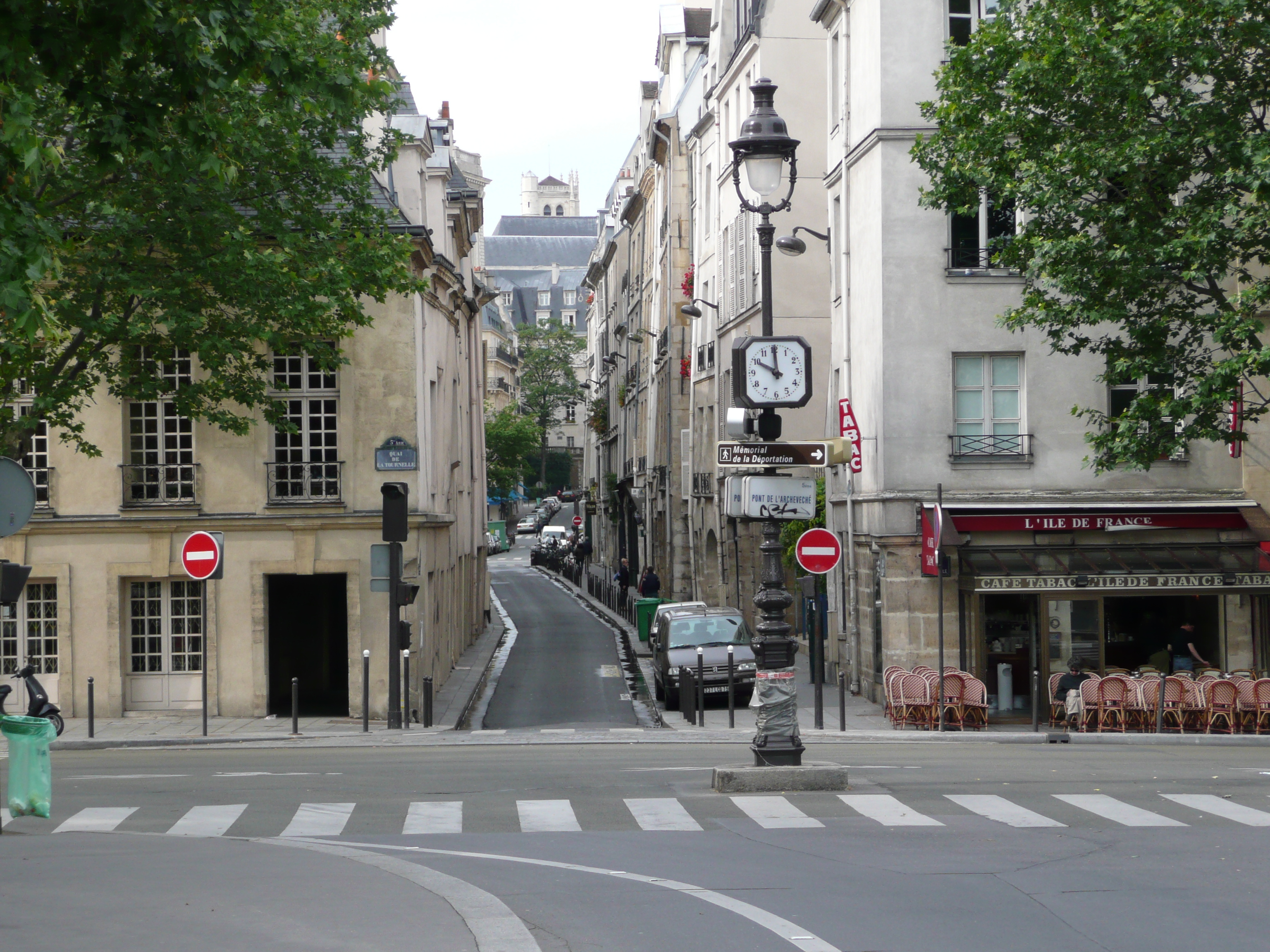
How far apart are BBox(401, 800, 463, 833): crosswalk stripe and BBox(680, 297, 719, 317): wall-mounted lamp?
27.8 meters

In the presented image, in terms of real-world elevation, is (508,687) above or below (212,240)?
below

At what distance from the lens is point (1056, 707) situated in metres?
22.0

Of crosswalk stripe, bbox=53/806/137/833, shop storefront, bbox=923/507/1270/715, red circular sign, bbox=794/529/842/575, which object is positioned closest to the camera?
crosswalk stripe, bbox=53/806/137/833

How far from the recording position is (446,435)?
1344 inches

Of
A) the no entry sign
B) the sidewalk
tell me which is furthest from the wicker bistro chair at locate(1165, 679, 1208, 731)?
the no entry sign

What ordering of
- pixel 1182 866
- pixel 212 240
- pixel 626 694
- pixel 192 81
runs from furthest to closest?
pixel 626 694, pixel 212 240, pixel 1182 866, pixel 192 81

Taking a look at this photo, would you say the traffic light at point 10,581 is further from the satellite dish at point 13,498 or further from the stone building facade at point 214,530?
the stone building facade at point 214,530

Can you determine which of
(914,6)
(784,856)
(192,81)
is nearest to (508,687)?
(914,6)

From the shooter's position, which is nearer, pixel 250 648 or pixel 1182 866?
pixel 1182 866

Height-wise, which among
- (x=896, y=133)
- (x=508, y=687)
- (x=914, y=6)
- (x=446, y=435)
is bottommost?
(x=508, y=687)

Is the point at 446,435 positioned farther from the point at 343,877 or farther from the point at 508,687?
the point at 343,877

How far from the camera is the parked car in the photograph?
25.2 m

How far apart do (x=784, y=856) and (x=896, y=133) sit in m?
16.7

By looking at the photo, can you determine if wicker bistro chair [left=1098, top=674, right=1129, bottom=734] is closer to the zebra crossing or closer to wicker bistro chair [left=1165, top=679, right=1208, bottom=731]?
wicker bistro chair [left=1165, top=679, right=1208, bottom=731]
